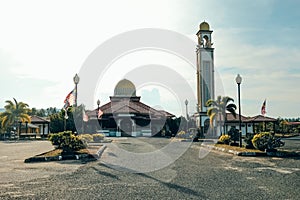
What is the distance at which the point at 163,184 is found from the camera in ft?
26.4

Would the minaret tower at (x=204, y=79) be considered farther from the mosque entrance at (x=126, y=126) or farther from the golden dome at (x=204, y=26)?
the mosque entrance at (x=126, y=126)

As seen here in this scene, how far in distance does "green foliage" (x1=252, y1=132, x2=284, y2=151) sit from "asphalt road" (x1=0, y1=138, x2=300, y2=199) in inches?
217

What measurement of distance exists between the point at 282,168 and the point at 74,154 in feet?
30.5

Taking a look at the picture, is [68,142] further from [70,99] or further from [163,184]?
[163,184]

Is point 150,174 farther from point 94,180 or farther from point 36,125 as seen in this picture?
point 36,125

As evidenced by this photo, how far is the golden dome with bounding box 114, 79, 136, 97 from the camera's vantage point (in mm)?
59812

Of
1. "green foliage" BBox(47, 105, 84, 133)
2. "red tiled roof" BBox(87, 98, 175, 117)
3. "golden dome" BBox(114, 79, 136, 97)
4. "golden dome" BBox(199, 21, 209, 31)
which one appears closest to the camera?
"green foliage" BBox(47, 105, 84, 133)

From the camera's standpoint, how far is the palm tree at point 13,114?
4216 centimetres

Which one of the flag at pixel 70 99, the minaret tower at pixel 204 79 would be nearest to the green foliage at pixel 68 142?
the flag at pixel 70 99

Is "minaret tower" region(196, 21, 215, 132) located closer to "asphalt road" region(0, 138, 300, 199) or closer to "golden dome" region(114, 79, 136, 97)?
"golden dome" region(114, 79, 136, 97)

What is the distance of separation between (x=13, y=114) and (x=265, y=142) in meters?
36.5

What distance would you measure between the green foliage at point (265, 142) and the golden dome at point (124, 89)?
4428 centimetres

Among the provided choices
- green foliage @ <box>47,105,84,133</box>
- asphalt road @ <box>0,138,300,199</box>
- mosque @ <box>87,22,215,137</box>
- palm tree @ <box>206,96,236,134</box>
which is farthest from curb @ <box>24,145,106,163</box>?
mosque @ <box>87,22,215,137</box>

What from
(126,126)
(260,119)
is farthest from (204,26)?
(126,126)
